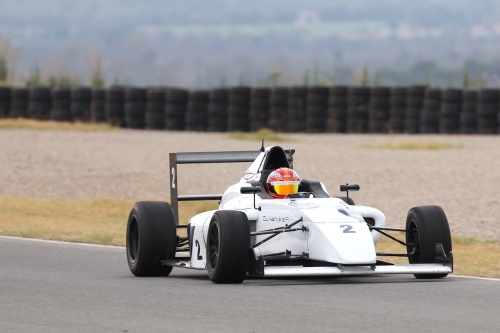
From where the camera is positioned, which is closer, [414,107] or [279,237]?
[279,237]

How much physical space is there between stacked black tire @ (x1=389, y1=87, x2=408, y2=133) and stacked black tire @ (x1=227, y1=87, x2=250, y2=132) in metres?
4.33

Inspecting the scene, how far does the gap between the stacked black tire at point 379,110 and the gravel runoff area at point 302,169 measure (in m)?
0.48

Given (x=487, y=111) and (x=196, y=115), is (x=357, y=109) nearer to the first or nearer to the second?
(x=487, y=111)

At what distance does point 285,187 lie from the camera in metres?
13.7

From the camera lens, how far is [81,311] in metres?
10.6

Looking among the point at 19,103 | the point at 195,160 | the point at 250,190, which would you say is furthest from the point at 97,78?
the point at 250,190

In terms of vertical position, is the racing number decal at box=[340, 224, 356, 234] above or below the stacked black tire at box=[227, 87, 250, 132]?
below

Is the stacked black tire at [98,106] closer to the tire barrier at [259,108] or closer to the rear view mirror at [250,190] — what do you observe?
the tire barrier at [259,108]

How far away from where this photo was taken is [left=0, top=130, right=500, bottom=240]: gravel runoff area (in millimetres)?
23719

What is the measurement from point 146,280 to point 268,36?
127 meters

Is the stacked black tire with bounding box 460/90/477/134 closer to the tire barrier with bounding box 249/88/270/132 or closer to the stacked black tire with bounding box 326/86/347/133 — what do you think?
the stacked black tire with bounding box 326/86/347/133

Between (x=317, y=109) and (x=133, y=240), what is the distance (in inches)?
993

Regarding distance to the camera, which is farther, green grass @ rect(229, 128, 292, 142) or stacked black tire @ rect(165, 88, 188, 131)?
stacked black tire @ rect(165, 88, 188, 131)

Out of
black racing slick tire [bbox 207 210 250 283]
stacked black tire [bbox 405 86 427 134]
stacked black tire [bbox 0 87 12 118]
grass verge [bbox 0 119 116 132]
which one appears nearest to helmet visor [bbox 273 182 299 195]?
black racing slick tire [bbox 207 210 250 283]
